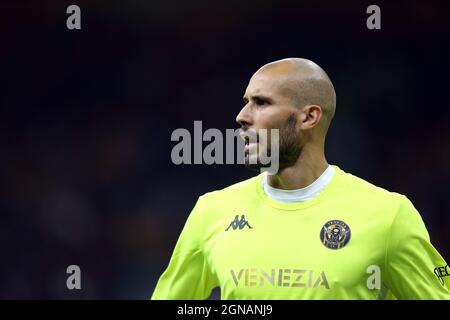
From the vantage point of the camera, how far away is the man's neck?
12.7 ft

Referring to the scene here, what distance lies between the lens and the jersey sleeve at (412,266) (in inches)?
141

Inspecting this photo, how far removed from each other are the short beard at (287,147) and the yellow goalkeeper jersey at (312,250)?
191 millimetres

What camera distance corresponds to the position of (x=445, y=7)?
8414 millimetres

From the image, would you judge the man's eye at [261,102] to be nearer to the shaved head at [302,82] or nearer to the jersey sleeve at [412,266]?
the shaved head at [302,82]

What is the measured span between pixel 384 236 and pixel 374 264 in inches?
5.5

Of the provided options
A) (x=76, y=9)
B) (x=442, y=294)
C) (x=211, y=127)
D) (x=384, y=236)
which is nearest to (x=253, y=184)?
(x=384, y=236)

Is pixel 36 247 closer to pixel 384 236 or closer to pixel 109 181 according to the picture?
pixel 109 181

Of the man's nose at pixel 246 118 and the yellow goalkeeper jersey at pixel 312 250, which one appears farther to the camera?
the man's nose at pixel 246 118

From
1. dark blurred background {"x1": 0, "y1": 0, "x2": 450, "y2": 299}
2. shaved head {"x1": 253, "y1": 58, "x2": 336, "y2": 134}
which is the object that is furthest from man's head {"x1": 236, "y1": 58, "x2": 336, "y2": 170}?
dark blurred background {"x1": 0, "y1": 0, "x2": 450, "y2": 299}

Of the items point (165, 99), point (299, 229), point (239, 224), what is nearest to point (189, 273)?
point (239, 224)

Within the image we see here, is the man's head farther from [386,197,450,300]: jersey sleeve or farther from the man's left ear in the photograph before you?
[386,197,450,300]: jersey sleeve

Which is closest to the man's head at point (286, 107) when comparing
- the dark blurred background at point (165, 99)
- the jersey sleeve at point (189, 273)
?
the jersey sleeve at point (189, 273)
